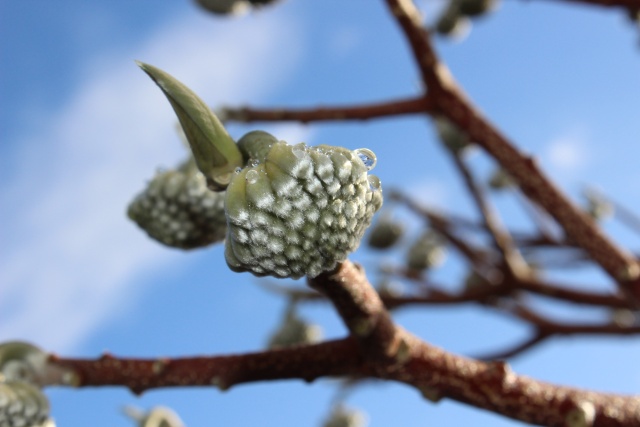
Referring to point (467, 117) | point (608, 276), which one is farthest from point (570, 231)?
point (467, 117)

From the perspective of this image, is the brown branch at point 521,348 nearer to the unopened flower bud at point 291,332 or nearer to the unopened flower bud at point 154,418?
the unopened flower bud at point 291,332

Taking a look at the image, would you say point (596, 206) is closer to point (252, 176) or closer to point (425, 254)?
point (425, 254)

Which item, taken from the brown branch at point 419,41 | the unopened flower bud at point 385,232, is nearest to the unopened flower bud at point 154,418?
the brown branch at point 419,41

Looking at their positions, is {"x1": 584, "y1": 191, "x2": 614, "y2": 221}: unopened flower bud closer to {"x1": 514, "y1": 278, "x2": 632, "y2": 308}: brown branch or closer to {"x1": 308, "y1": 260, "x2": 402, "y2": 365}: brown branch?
{"x1": 514, "y1": 278, "x2": 632, "y2": 308}: brown branch

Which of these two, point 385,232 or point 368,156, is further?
point 385,232

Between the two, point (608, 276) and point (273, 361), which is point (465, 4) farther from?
point (273, 361)

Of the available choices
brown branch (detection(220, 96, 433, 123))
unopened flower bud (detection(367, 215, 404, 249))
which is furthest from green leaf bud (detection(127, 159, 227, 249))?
unopened flower bud (detection(367, 215, 404, 249))

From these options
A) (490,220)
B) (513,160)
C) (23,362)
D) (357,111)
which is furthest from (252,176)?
(490,220)

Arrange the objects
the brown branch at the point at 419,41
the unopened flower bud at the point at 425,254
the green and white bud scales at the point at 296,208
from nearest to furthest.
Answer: the green and white bud scales at the point at 296,208 < the brown branch at the point at 419,41 < the unopened flower bud at the point at 425,254
